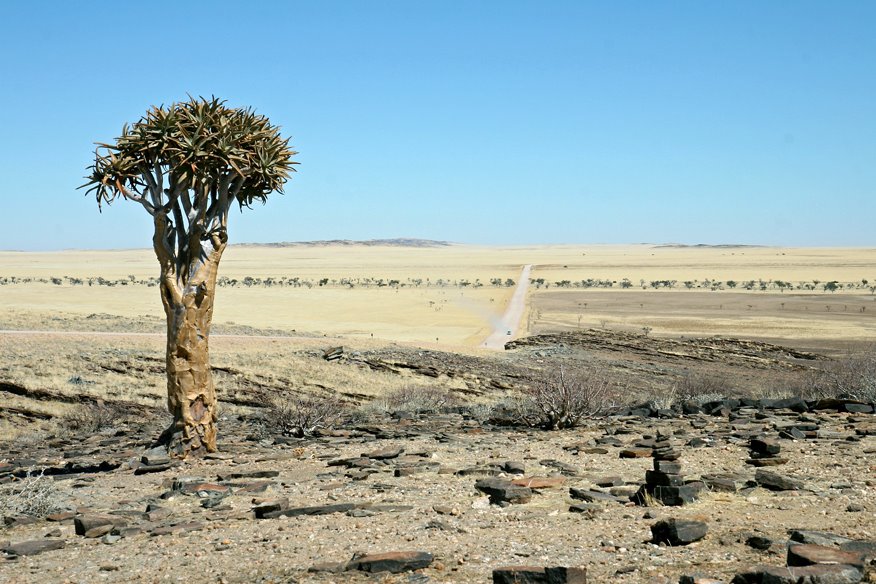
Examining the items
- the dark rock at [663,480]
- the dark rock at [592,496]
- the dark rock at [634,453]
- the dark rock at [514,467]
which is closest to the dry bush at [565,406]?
the dark rock at [634,453]

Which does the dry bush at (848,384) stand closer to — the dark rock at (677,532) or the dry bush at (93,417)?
the dark rock at (677,532)

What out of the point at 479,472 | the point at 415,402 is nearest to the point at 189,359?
the point at 479,472

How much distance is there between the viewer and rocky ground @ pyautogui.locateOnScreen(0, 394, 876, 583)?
695 centimetres

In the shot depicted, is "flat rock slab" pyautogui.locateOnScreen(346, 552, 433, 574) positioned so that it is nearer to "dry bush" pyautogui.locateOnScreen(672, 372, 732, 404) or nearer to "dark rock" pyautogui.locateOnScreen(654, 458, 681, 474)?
"dark rock" pyautogui.locateOnScreen(654, 458, 681, 474)

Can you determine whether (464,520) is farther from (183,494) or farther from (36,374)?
(36,374)

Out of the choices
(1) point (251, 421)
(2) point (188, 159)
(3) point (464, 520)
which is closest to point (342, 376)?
(1) point (251, 421)

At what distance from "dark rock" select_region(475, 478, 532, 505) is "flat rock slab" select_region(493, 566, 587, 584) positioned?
325 cm

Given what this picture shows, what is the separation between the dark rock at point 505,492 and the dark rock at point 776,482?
8.72 ft

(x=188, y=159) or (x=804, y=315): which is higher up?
(x=188, y=159)

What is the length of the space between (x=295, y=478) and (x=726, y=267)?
14247cm

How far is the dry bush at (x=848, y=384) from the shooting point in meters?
18.1

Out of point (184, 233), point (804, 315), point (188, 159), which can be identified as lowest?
point (804, 315)

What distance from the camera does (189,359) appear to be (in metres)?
13.7

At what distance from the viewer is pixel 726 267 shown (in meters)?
145
